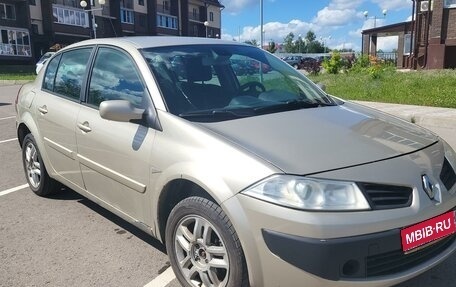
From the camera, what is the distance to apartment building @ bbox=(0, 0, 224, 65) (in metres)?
45.1

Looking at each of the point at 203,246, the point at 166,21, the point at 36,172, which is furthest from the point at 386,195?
the point at 166,21

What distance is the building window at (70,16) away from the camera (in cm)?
5047

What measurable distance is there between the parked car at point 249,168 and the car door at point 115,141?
14 millimetres

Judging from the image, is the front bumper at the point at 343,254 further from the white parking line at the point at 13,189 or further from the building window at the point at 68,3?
the building window at the point at 68,3

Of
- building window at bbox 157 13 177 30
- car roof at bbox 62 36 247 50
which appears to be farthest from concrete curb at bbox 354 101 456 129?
building window at bbox 157 13 177 30

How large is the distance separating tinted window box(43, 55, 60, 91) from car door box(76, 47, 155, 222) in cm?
99

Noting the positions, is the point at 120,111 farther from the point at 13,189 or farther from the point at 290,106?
the point at 13,189

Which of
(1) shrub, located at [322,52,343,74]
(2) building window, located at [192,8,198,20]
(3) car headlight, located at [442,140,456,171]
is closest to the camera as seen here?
(3) car headlight, located at [442,140,456,171]

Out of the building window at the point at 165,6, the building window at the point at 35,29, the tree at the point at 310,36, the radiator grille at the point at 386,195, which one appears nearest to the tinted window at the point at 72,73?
the radiator grille at the point at 386,195

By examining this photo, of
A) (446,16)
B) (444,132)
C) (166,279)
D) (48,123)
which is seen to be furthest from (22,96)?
(446,16)

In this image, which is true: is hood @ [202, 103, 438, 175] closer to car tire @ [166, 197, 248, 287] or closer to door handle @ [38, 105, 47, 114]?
car tire @ [166, 197, 248, 287]

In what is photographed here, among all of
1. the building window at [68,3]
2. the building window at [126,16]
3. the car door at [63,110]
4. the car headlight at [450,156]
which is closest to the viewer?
the car headlight at [450,156]

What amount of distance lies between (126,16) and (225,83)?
62.7 meters

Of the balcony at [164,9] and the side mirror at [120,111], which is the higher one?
the balcony at [164,9]
